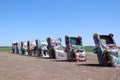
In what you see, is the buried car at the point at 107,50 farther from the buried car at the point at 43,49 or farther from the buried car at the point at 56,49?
the buried car at the point at 43,49

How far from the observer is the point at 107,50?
24.4 m

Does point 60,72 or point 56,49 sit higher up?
point 56,49

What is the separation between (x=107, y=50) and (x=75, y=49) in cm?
732

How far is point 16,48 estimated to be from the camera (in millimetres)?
70688

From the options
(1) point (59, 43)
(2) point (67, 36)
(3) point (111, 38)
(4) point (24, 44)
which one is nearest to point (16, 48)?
(4) point (24, 44)

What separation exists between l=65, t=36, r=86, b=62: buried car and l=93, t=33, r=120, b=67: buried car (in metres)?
4.49

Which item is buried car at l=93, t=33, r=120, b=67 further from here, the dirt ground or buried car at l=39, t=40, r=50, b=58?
buried car at l=39, t=40, r=50, b=58

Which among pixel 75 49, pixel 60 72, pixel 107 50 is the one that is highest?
pixel 75 49

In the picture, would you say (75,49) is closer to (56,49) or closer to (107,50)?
(107,50)

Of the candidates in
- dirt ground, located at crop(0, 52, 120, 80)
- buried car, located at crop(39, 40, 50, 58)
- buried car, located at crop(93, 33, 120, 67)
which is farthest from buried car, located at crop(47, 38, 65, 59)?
dirt ground, located at crop(0, 52, 120, 80)

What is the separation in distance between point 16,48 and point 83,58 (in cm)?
4110

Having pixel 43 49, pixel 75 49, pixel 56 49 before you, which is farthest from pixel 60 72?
pixel 43 49

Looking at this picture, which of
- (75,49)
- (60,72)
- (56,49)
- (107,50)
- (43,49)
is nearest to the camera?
(60,72)

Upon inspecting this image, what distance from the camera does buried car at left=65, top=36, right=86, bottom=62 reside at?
31.0 metres
